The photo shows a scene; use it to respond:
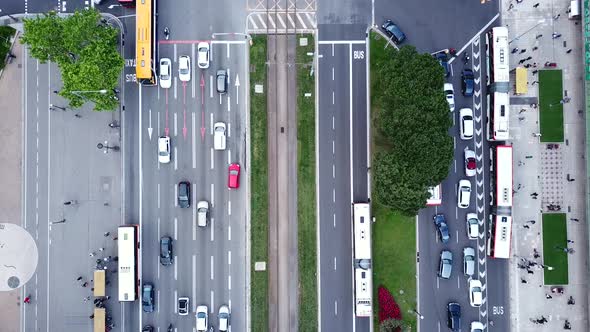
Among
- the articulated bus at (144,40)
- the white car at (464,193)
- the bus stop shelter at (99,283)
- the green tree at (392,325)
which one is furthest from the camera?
the white car at (464,193)

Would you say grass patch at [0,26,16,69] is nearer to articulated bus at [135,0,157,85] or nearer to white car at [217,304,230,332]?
articulated bus at [135,0,157,85]

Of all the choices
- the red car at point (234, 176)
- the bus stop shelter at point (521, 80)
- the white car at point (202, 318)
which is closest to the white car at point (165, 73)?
the red car at point (234, 176)

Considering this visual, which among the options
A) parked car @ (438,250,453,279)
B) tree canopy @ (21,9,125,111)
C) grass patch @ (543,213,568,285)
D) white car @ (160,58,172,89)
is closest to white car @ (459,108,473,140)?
grass patch @ (543,213,568,285)

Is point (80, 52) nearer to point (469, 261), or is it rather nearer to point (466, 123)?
point (466, 123)

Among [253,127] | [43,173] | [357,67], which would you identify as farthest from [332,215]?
[43,173]

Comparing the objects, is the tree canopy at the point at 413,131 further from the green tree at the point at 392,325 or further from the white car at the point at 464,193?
the green tree at the point at 392,325

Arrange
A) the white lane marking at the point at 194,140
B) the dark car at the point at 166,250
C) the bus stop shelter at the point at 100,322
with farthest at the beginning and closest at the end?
the white lane marking at the point at 194,140 → the dark car at the point at 166,250 → the bus stop shelter at the point at 100,322

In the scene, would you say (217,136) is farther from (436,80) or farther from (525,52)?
(525,52)
